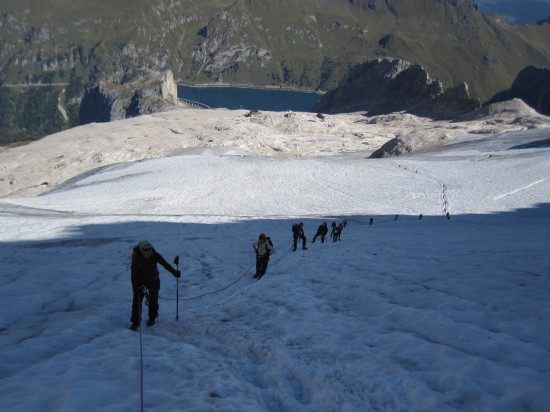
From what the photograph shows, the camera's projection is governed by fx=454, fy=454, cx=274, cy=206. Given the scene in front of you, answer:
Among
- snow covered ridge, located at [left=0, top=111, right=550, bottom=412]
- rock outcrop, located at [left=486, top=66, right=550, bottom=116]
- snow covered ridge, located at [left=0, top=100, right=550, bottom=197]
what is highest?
rock outcrop, located at [left=486, top=66, right=550, bottom=116]

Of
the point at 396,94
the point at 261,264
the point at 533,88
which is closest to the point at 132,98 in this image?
the point at 396,94

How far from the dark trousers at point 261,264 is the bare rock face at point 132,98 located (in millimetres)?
110620

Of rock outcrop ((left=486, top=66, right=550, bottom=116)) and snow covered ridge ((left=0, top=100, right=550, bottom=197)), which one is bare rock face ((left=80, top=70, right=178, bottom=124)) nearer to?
snow covered ridge ((left=0, top=100, right=550, bottom=197))

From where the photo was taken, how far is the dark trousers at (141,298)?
10883mm

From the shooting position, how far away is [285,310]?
41.4 ft

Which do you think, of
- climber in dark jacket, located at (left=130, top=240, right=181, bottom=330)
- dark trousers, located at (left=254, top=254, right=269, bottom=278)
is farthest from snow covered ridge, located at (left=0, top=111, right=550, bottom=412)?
climber in dark jacket, located at (left=130, top=240, right=181, bottom=330)

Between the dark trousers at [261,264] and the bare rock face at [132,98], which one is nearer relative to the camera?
the dark trousers at [261,264]

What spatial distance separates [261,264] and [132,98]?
136 metres

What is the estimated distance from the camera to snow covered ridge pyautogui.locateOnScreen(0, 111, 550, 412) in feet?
25.0

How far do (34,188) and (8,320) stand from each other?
49991mm

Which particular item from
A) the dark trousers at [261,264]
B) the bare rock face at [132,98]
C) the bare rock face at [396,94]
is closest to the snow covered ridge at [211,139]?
the bare rock face at [396,94]

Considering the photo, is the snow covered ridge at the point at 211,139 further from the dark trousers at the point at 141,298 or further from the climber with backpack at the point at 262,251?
the dark trousers at the point at 141,298

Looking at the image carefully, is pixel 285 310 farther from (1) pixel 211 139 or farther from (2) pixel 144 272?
(1) pixel 211 139

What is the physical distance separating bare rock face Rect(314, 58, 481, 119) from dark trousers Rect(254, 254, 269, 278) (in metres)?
102
